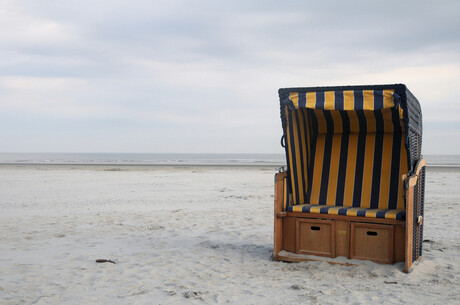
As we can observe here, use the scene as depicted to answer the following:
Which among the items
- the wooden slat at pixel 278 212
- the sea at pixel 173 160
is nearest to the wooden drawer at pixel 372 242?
the wooden slat at pixel 278 212

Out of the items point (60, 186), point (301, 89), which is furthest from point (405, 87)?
point (60, 186)

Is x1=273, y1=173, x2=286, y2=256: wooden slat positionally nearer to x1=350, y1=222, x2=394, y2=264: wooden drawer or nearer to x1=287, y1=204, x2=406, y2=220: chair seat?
x1=287, y1=204, x2=406, y2=220: chair seat

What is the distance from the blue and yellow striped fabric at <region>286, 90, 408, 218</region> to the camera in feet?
19.9

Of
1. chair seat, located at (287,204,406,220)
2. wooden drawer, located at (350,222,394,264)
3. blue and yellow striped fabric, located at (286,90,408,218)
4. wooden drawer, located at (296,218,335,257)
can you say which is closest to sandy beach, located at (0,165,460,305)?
wooden drawer, located at (350,222,394,264)

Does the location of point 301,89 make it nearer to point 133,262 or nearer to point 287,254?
point 287,254

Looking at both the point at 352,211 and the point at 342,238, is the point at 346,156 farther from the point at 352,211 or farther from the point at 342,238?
the point at 342,238

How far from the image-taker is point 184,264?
542 cm

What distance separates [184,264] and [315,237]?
164 cm

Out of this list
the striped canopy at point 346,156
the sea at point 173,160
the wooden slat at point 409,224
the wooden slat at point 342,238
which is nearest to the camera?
the wooden slat at point 409,224

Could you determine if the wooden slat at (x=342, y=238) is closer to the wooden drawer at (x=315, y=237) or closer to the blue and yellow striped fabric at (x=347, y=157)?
the wooden drawer at (x=315, y=237)

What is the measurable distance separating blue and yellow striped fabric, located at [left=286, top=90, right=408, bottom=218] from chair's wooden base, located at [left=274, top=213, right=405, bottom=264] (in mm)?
514

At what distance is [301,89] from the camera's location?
5.39 m

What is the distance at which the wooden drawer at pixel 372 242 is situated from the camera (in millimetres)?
5328

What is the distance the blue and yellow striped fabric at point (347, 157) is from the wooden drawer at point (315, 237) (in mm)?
508
